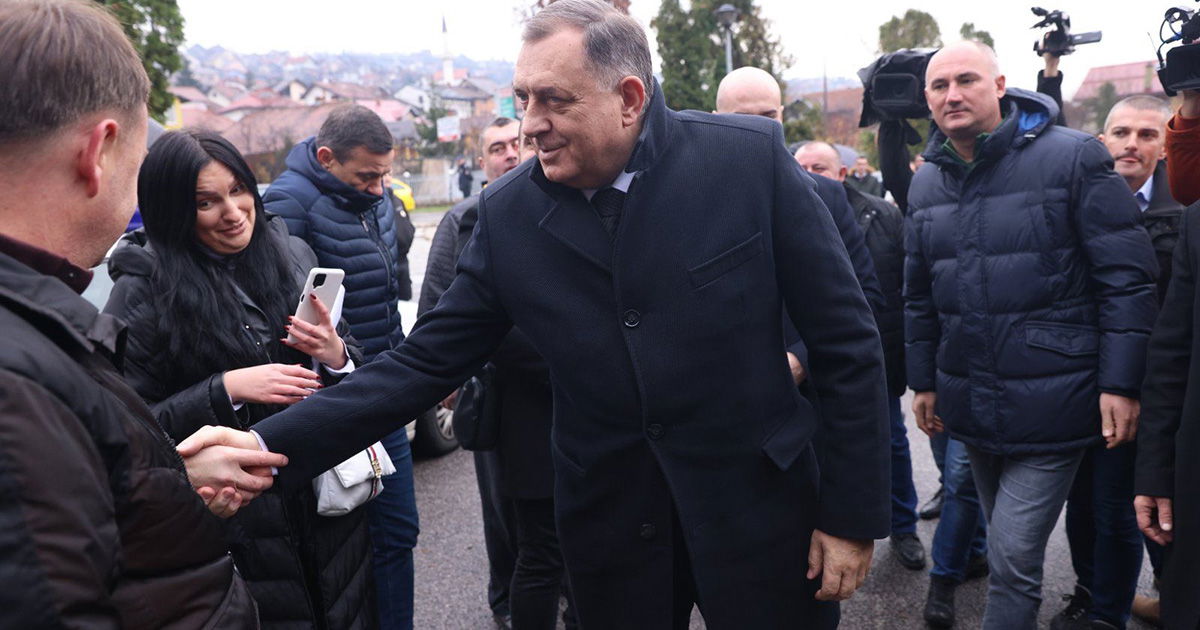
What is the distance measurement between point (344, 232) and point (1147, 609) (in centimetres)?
371

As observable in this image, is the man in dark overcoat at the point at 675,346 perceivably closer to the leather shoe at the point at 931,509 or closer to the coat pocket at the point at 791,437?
the coat pocket at the point at 791,437

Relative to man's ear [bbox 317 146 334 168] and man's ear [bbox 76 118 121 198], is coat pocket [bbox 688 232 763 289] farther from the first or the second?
man's ear [bbox 317 146 334 168]

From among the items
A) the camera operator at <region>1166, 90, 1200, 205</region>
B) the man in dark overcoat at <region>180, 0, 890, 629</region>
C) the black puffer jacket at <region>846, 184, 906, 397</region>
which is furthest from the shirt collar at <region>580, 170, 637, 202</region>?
the black puffer jacket at <region>846, 184, 906, 397</region>

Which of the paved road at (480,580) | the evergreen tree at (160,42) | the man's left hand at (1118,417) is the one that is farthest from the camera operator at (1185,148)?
the evergreen tree at (160,42)

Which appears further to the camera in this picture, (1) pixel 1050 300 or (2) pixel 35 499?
(1) pixel 1050 300

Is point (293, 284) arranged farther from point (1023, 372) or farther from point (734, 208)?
point (1023, 372)

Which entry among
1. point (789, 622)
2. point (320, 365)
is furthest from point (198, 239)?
point (789, 622)

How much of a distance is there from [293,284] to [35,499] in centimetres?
180

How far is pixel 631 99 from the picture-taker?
2.09m

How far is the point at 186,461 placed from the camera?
6.25 feet

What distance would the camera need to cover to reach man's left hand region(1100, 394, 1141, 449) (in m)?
2.96

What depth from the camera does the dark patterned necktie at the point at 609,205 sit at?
212cm

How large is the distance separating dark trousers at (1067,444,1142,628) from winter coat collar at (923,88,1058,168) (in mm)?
1217

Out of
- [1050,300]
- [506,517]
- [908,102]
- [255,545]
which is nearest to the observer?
[255,545]
